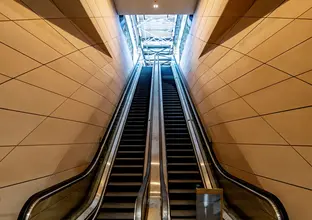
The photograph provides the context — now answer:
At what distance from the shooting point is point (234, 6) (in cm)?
414

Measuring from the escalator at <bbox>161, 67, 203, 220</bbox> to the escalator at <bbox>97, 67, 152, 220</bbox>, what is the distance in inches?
21.2

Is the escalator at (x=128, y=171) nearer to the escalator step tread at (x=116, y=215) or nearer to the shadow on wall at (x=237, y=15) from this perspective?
the escalator step tread at (x=116, y=215)

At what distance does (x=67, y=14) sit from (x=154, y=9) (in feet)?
14.7

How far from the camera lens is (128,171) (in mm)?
4211

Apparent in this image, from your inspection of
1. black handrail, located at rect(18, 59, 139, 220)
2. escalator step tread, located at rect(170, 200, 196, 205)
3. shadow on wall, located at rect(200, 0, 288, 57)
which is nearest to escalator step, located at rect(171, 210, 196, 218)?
escalator step tread, located at rect(170, 200, 196, 205)

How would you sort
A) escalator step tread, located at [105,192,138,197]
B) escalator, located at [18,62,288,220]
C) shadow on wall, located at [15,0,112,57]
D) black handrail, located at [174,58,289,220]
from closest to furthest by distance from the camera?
1. black handrail, located at [174,58,289,220]
2. escalator, located at [18,62,288,220]
3. shadow on wall, located at [15,0,112,57]
4. escalator step tread, located at [105,192,138,197]

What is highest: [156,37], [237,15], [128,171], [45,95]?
[156,37]

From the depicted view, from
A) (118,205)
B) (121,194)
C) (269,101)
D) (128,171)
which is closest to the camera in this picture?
(269,101)

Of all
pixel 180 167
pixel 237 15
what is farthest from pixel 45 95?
pixel 237 15

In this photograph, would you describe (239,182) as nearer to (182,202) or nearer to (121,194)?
(182,202)

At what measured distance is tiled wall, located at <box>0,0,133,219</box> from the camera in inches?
89.4

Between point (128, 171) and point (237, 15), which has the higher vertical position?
point (237, 15)

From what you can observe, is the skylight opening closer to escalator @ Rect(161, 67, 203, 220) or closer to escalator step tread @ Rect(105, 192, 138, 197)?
escalator @ Rect(161, 67, 203, 220)

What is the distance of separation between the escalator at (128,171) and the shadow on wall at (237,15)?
2605mm
